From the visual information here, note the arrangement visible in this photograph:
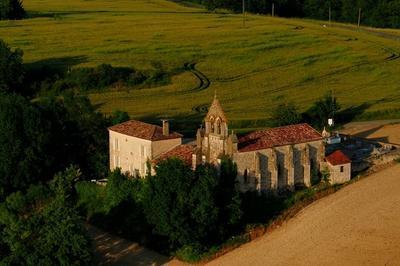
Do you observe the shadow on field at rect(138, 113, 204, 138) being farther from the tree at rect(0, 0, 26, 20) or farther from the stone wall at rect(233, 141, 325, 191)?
the tree at rect(0, 0, 26, 20)

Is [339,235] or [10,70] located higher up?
[10,70]

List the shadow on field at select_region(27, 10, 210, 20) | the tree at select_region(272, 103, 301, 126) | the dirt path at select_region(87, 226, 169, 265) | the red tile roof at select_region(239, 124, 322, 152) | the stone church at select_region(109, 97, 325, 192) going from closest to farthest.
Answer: the dirt path at select_region(87, 226, 169, 265), the stone church at select_region(109, 97, 325, 192), the red tile roof at select_region(239, 124, 322, 152), the tree at select_region(272, 103, 301, 126), the shadow on field at select_region(27, 10, 210, 20)

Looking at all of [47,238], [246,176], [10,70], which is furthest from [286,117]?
[47,238]

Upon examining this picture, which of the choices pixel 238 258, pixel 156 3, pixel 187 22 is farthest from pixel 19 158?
pixel 156 3

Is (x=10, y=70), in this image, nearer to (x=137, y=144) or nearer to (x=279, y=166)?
(x=137, y=144)

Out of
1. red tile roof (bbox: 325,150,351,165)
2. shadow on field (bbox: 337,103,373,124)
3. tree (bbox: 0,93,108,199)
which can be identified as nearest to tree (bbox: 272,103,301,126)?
shadow on field (bbox: 337,103,373,124)

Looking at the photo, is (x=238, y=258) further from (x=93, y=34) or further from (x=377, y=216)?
(x=93, y=34)
